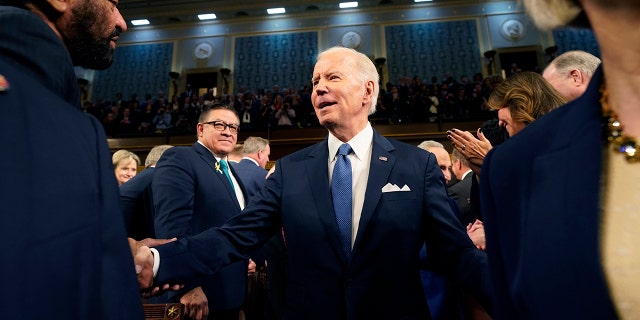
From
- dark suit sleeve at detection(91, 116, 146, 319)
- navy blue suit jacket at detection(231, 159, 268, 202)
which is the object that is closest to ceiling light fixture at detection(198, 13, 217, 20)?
navy blue suit jacket at detection(231, 159, 268, 202)

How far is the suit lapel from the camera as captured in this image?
1.29m

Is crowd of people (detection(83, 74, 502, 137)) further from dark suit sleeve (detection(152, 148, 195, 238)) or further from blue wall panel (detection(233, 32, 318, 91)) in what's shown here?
dark suit sleeve (detection(152, 148, 195, 238))

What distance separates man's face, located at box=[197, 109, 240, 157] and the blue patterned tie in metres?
1.23

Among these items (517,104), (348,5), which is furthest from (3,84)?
(348,5)

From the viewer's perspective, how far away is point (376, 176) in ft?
4.56

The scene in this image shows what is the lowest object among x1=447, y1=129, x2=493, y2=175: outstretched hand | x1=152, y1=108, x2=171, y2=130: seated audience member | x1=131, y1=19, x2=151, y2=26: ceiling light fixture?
x1=447, y1=129, x2=493, y2=175: outstretched hand

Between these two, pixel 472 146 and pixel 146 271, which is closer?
pixel 146 271

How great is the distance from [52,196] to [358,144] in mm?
1129

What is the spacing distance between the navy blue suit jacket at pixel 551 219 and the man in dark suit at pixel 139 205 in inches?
82.9

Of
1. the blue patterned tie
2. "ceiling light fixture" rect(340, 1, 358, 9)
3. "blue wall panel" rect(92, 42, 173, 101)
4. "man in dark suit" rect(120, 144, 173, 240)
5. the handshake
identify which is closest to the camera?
the handshake

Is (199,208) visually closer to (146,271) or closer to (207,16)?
(146,271)

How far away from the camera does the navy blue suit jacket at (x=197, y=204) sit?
1.94m

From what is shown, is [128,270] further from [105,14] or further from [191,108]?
[191,108]

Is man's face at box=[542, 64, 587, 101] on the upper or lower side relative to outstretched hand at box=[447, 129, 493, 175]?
upper
